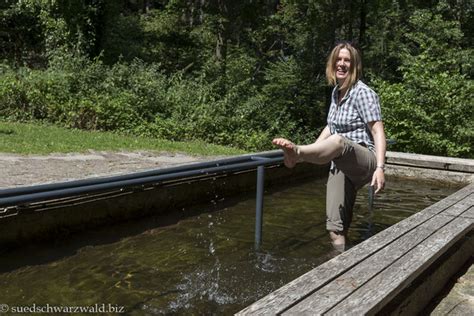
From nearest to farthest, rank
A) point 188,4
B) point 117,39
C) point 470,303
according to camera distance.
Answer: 1. point 470,303
2. point 117,39
3. point 188,4

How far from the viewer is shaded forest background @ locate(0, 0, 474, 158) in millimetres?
13594

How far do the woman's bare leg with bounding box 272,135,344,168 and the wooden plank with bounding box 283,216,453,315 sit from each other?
665 mm

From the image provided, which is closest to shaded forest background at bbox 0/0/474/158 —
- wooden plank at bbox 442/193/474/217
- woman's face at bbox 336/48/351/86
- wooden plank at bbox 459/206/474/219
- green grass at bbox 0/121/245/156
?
green grass at bbox 0/121/245/156

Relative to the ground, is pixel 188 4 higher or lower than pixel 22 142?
higher

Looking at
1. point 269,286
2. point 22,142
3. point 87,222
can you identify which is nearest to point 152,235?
point 87,222

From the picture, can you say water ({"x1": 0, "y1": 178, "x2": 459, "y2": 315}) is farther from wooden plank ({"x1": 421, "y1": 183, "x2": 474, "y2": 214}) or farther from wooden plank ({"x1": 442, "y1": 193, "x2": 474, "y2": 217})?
wooden plank ({"x1": 442, "y1": 193, "x2": 474, "y2": 217})

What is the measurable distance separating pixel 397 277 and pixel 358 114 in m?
1.41

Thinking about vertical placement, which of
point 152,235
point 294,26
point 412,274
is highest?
point 294,26

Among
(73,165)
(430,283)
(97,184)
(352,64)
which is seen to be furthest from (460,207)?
(73,165)

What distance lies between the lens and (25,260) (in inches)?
178

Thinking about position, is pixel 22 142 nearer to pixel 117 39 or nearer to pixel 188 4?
pixel 117 39

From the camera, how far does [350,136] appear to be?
390cm

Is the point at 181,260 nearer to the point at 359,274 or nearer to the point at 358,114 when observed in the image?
the point at 358,114

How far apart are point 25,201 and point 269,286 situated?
2010 mm
